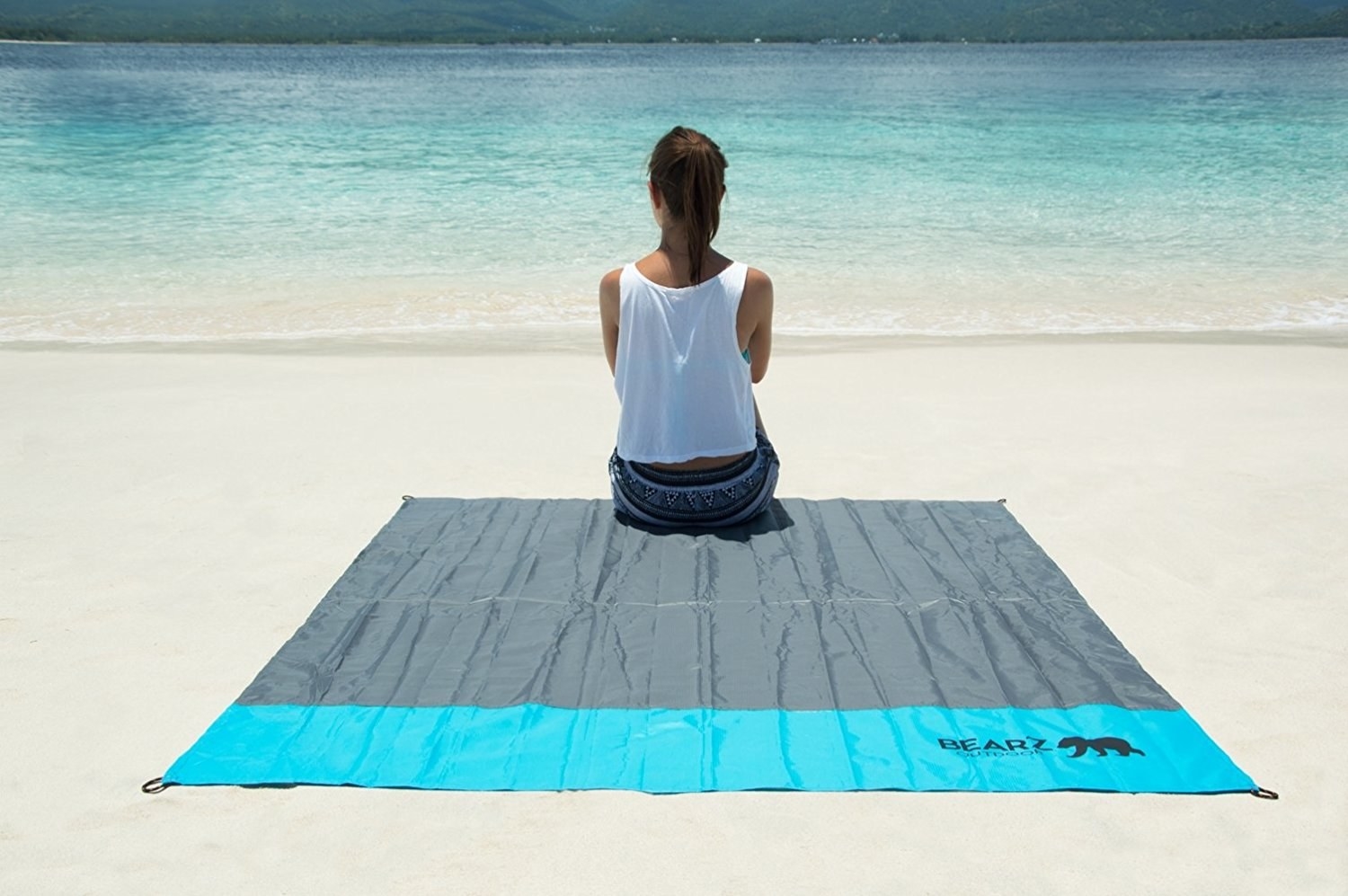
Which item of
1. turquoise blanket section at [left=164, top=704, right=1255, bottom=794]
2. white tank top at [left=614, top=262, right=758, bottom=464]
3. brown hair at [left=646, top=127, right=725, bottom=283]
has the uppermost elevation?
brown hair at [left=646, top=127, right=725, bottom=283]

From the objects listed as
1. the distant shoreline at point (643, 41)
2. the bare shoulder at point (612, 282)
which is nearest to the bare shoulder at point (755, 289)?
the bare shoulder at point (612, 282)

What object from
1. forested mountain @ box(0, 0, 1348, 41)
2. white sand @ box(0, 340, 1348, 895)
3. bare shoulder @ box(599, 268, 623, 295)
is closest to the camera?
white sand @ box(0, 340, 1348, 895)

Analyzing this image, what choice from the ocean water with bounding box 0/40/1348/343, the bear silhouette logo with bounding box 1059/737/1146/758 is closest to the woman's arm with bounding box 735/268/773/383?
the bear silhouette logo with bounding box 1059/737/1146/758

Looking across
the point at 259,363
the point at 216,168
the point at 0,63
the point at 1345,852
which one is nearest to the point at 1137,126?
the point at 216,168

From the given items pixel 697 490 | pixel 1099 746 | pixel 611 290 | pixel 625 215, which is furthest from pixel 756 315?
pixel 625 215

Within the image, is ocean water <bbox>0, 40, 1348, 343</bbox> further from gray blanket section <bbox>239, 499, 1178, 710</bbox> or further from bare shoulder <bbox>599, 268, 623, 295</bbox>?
gray blanket section <bbox>239, 499, 1178, 710</bbox>

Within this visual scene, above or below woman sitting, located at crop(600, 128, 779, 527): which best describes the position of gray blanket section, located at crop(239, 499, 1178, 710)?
below

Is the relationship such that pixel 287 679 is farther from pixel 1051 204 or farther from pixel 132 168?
pixel 132 168

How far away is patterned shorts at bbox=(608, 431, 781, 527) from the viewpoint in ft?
12.6

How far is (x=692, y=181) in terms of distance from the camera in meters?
3.46

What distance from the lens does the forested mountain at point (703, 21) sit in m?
111

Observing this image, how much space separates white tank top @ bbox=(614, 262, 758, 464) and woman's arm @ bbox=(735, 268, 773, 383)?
32 mm

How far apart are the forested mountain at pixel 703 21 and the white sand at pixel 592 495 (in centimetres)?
10641

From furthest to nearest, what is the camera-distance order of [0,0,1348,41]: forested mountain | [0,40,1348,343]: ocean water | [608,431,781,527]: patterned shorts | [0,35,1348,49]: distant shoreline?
[0,0,1348,41]: forested mountain < [0,35,1348,49]: distant shoreline < [0,40,1348,343]: ocean water < [608,431,781,527]: patterned shorts
